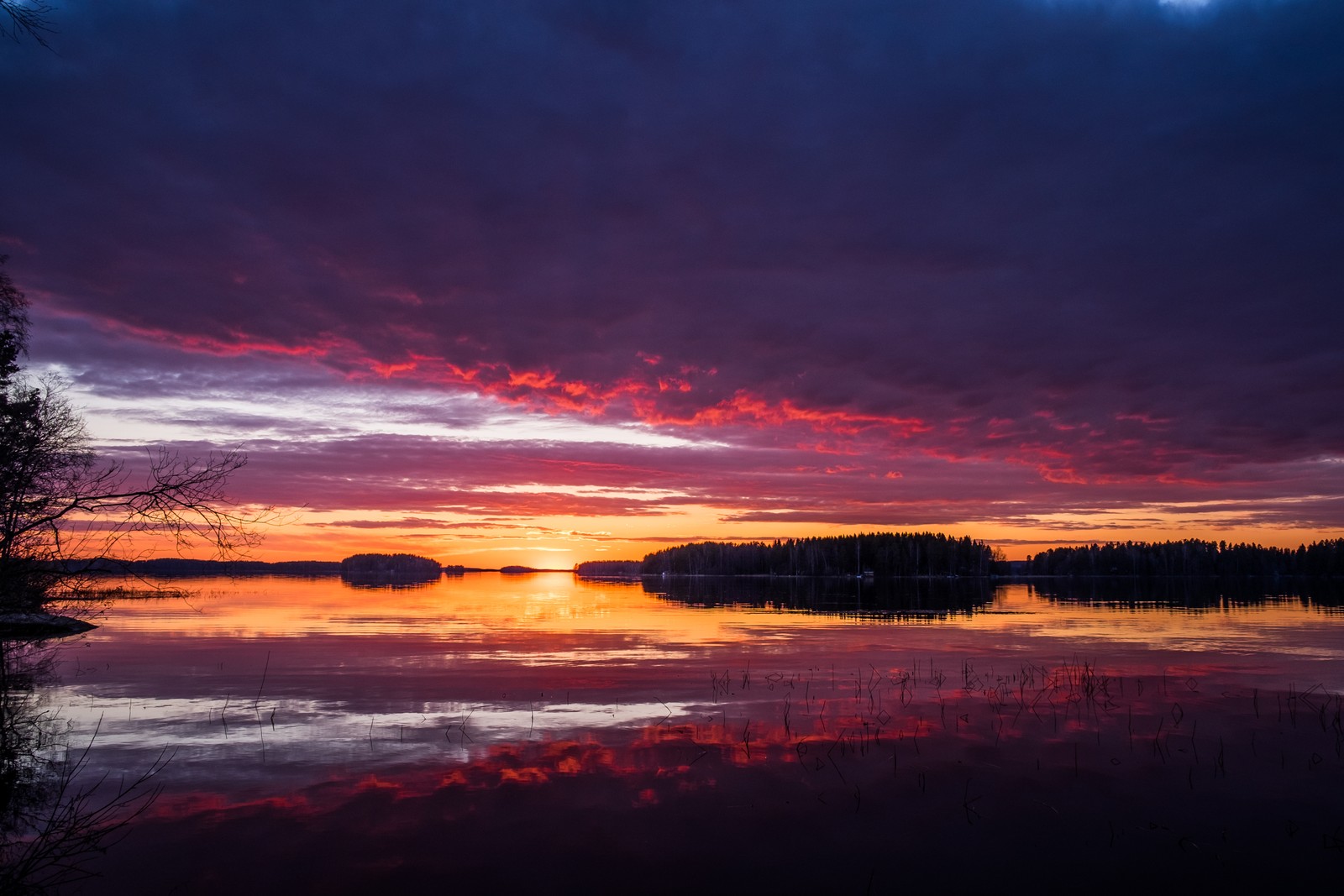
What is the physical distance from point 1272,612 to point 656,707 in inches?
2645

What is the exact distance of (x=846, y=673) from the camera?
89.9 ft

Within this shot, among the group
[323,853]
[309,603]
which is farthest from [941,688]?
[309,603]

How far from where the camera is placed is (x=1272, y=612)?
6347 cm

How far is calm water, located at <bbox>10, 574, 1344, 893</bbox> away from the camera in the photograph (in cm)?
1053

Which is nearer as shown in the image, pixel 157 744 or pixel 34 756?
pixel 34 756

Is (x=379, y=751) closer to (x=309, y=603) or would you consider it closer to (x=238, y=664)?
(x=238, y=664)

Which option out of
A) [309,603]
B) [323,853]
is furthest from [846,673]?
[309,603]

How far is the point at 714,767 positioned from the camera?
15.1m

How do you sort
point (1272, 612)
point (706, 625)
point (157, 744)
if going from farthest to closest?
1. point (1272, 612)
2. point (706, 625)
3. point (157, 744)

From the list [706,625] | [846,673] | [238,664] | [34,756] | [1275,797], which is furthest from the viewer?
[706,625]

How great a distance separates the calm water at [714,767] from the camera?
1053 centimetres

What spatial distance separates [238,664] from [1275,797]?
3207 cm

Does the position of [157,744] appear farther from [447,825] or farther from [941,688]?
[941,688]

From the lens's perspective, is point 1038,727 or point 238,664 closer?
point 1038,727
